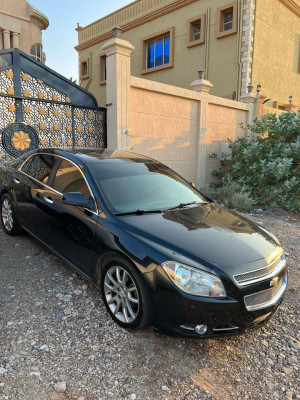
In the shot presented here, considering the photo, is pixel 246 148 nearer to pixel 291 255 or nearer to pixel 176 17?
pixel 291 255

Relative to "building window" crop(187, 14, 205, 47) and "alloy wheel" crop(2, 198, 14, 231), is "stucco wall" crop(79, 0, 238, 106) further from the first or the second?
"alloy wheel" crop(2, 198, 14, 231)

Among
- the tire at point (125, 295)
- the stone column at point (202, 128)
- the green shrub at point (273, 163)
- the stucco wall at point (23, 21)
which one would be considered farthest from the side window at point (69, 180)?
the stucco wall at point (23, 21)

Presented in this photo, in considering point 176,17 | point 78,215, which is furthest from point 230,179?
point 176,17

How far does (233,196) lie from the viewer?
7.95m

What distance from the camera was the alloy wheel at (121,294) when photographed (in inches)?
103


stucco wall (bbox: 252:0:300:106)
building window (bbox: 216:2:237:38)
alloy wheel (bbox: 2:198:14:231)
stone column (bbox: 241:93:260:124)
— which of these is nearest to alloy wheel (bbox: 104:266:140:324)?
alloy wheel (bbox: 2:198:14:231)

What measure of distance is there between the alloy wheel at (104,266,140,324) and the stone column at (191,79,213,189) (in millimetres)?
7218

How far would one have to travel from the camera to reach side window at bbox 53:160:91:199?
11.0 feet

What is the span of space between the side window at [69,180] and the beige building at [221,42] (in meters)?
11.2

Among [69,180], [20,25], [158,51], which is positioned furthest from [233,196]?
[158,51]

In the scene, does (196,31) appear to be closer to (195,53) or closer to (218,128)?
(195,53)

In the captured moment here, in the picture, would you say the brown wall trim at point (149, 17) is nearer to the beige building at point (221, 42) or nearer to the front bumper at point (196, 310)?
the beige building at point (221, 42)

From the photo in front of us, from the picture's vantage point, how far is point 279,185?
8.59 m

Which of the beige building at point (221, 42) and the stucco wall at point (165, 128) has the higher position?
A: the beige building at point (221, 42)
